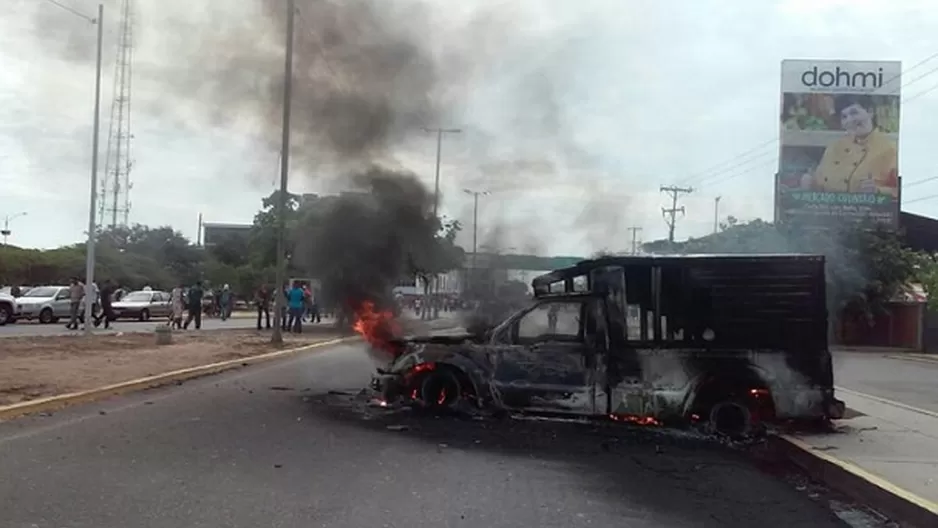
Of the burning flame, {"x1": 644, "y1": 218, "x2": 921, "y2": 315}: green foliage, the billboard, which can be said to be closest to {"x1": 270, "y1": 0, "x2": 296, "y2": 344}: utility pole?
the burning flame

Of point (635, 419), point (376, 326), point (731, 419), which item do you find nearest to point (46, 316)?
point (376, 326)

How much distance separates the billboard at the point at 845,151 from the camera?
116 feet

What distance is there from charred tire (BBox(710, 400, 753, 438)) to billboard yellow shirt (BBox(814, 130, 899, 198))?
28011 millimetres

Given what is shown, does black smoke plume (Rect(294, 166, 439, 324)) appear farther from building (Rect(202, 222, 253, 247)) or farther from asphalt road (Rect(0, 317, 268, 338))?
building (Rect(202, 222, 253, 247))

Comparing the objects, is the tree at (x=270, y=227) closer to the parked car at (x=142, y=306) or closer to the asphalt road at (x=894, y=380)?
the parked car at (x=142, y=306)

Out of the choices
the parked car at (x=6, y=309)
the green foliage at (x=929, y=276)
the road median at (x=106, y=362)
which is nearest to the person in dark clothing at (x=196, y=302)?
the road median at (x=106, y=362)

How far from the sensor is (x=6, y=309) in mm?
29062

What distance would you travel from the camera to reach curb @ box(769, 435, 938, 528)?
6.45 meters

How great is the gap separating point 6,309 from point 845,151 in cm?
2974

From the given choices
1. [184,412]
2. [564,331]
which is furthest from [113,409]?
[564,331]

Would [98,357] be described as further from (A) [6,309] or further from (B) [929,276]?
(B) [929,276]

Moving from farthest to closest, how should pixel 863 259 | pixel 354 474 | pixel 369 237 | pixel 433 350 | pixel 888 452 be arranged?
pixel 863 259 < pixel 369 237 < pixel 433 350 < pixel 888 452 < pixel 354 474

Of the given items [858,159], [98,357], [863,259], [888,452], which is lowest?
[888,452]

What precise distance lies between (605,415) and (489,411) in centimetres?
134
